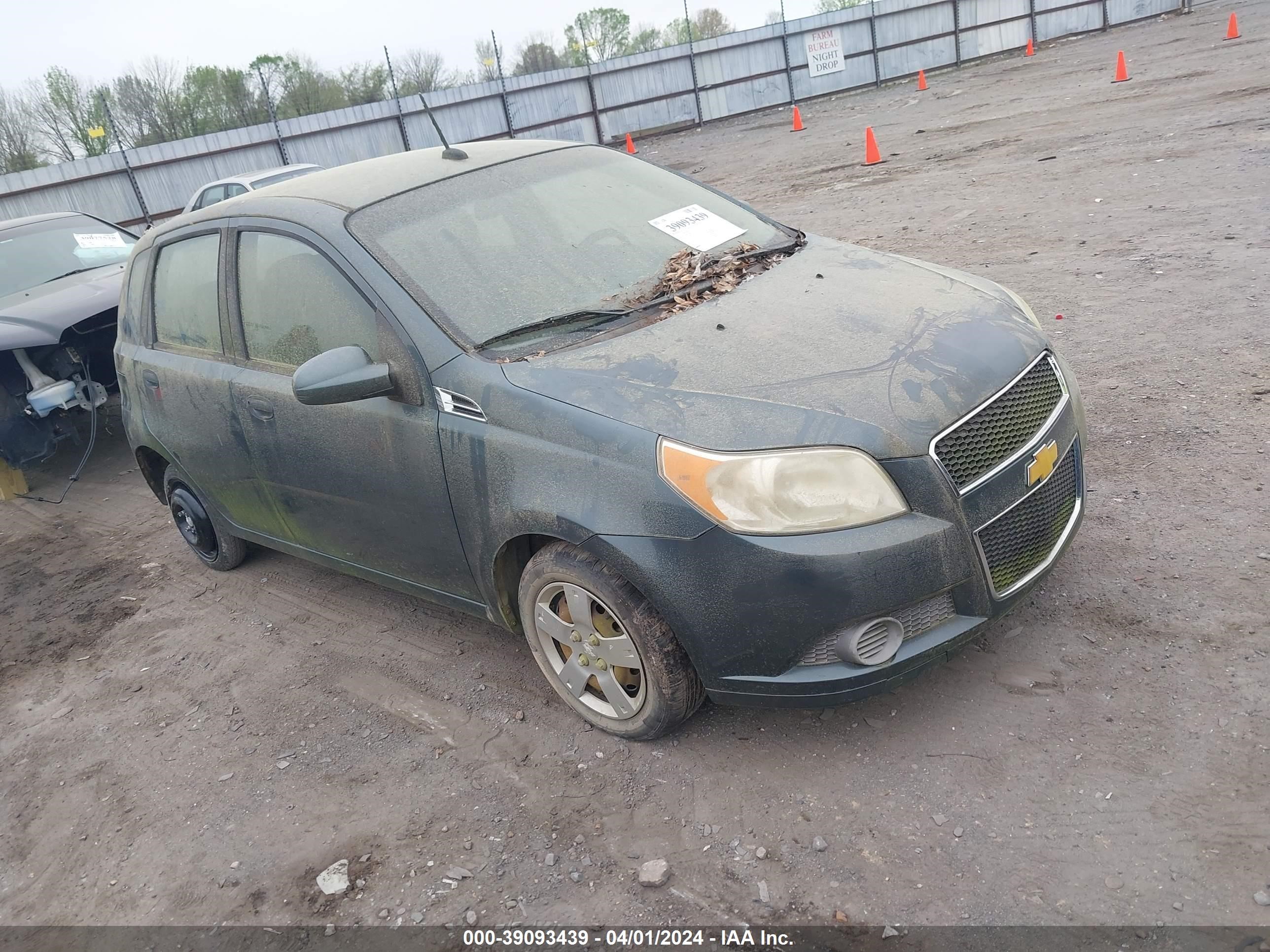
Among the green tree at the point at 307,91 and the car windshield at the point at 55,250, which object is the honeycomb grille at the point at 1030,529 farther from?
the green tree at the point at 307,91

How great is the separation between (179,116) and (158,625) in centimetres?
4007

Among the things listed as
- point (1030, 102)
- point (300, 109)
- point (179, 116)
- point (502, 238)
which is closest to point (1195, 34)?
point (1030, 102)

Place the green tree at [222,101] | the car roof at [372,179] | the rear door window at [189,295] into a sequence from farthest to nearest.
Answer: the green tree at [222,101] < the rear door window at [189,295] < the car roof at [372,179]

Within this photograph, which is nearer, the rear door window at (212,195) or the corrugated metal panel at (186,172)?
the rear door window at (212,195)

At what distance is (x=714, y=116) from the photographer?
27328 millimetres

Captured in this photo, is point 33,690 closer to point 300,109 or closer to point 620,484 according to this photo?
point 620,484

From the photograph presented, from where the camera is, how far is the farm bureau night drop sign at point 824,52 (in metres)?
27.1

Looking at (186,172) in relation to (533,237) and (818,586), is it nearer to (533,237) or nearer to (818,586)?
(533,237)

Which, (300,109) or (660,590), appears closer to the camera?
(660,590)

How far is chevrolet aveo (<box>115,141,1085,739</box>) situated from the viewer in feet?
8.79

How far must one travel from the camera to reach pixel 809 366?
9.57 ft

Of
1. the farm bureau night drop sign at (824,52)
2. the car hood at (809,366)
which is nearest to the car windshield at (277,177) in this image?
the car hood at (809,366)

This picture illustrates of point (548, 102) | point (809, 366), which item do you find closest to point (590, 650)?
point (809, 366)

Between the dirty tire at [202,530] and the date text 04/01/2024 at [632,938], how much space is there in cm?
292
